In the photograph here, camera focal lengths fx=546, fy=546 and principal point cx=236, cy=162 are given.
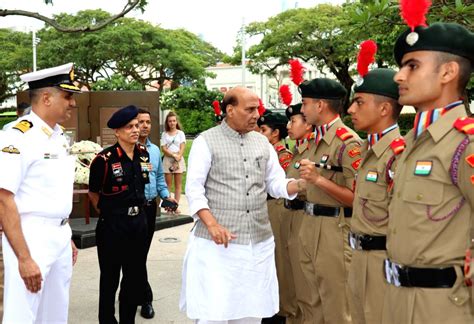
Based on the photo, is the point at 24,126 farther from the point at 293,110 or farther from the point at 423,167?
the point at 293,110

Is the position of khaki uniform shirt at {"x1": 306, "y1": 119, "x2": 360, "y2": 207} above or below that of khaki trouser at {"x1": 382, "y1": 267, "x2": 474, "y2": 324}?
above

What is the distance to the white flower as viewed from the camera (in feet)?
25.8

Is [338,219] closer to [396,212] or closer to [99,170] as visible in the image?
[396,212]

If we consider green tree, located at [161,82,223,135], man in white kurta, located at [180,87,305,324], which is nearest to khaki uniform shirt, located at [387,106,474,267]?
man in white kurta, located at [180,87,305,324]

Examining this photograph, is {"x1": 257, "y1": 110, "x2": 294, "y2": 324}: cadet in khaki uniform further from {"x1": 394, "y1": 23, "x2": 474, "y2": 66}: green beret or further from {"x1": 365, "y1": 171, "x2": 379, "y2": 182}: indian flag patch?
{"x1": 394, "y1": 23, "x2": 474, "y2": 66}: green beret

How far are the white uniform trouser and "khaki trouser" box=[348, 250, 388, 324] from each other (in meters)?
1.74

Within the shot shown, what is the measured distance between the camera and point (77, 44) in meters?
32.8

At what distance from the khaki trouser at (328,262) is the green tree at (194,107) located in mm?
28764

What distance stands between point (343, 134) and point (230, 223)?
1.09 meters

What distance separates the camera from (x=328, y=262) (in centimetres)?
397

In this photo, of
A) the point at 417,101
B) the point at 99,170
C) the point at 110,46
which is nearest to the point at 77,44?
the point at 110,46

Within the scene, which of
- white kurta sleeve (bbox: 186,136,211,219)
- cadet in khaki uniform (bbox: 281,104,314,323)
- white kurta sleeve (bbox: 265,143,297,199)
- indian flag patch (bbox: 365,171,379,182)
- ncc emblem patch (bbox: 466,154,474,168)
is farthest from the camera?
cadet in khaki uniform (bbox: 281,104,314,323)

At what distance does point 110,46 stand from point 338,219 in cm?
3063

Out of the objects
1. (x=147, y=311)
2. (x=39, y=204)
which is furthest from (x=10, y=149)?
(x=147, y=311)
